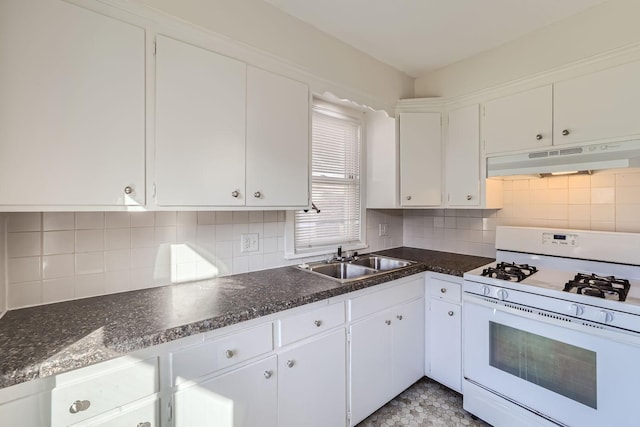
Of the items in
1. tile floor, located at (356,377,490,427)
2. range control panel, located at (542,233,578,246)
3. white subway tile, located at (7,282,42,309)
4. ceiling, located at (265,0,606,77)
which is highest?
ceiling, located at (265,0,606,77)

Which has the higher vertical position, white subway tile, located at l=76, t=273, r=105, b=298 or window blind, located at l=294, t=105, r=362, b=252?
window blind, located at l=294, t=105, r=362, b=252

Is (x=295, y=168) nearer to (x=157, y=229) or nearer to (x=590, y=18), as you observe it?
(x=157, y=229)

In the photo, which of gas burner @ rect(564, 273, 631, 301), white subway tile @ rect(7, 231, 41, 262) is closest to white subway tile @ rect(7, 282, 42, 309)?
white subway tile @ rect(7, 231, 41, 262)

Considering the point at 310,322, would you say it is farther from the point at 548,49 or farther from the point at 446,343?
the point at 548,49

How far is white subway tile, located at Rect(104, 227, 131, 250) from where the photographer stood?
1.42m

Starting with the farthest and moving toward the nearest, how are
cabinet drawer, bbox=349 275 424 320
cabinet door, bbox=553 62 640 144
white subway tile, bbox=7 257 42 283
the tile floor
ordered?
1. the tile floor
2. cabinet drawer, bbox=349 275 424 320
3. cabinet door, bbox=553 62 640 144
4. white subway tile, bbox=7 257 42 283

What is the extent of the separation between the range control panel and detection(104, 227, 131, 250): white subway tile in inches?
102

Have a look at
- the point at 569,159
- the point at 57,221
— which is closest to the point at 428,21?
the point at 569,159

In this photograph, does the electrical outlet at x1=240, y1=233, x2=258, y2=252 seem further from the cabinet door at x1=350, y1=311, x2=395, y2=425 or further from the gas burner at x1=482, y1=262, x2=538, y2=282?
the gas burner at x1=482, y1=262, x2=538, y2=282

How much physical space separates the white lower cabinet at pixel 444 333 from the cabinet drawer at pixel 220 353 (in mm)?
1340

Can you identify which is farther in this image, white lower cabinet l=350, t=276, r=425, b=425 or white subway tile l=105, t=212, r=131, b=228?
white lower cabinet l=350, t=276, r=425, b=425

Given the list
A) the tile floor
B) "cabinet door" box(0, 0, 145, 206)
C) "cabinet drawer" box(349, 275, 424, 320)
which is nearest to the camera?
"cabinet door" box(0, 0, 145, 206)

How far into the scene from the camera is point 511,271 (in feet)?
6.12

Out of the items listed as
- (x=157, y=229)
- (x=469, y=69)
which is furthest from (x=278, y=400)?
(x=469, y=69)
